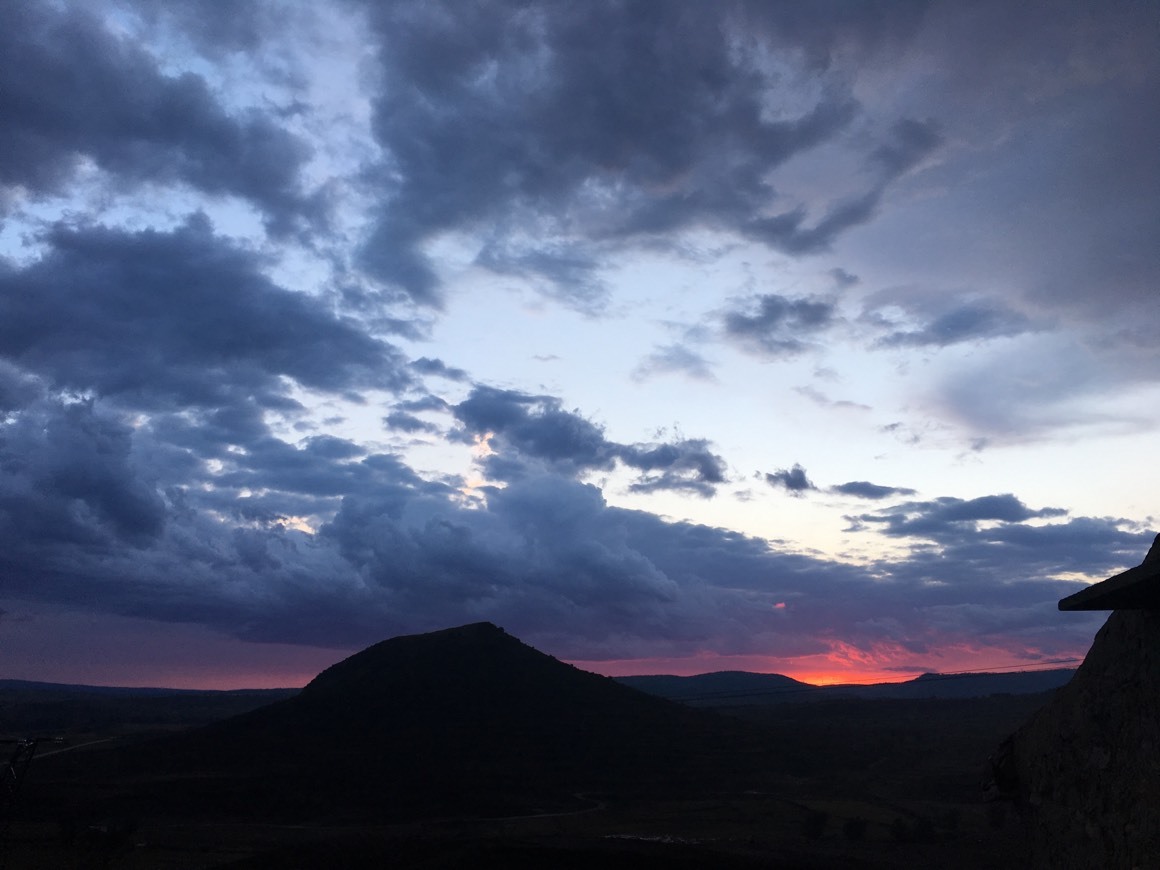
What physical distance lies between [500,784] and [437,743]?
1465 cm

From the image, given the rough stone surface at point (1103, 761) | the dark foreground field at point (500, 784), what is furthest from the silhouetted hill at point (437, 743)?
the rough stone surface at point (1103, 761)

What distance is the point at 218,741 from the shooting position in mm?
86438

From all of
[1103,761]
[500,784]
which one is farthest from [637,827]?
[1103,761]

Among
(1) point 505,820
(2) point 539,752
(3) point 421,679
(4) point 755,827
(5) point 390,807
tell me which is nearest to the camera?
(4) point 755,827

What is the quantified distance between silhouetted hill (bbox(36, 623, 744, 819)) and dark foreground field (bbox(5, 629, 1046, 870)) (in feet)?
1.04

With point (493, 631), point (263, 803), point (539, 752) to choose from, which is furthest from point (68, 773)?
point (493, 631)

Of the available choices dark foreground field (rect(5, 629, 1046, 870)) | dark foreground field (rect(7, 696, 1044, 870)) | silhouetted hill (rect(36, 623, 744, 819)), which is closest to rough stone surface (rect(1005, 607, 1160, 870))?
dark foreground field (rect(5, 629, 1046, 870))

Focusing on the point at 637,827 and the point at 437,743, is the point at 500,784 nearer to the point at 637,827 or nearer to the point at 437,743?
the point at 437,743

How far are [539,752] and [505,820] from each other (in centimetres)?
2694

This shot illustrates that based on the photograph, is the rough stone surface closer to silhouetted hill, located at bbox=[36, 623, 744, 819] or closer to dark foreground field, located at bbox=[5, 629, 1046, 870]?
dark foreground field, located at bbox=[5, 629, 1046, 870]

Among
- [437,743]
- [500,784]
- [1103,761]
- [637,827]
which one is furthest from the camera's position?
[437,743]

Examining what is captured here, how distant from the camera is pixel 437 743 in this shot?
83.0 m

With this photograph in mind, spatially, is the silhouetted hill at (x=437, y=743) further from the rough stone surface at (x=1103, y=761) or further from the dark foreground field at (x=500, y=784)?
the rough stone surface at (x=1103, y=761)

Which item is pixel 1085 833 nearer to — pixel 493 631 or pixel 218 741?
pixel 218 741
